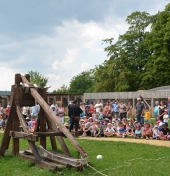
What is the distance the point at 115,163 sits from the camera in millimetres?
9242

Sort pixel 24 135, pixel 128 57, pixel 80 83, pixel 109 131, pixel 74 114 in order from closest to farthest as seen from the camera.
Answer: pixel 24 135
pixel 74 114
pixel 109 131
pixel 128 57
pixel 80 83

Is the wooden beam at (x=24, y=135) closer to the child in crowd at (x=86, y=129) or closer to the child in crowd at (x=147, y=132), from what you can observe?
the child in crowd at (x=147, y=132)

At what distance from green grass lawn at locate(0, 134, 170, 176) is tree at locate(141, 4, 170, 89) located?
29.7 meters

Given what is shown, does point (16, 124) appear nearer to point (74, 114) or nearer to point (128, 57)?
point (74, 114)

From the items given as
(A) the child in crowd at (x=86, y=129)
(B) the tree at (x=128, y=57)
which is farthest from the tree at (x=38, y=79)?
(A) the child in crowd at (x=86, y=129)

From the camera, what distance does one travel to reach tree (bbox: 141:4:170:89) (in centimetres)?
4062

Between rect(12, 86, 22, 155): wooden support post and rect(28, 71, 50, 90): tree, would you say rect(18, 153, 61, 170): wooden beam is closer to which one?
rect(12, 86, 22, 155): wooden support post

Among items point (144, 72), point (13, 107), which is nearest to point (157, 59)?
point (144, 72)

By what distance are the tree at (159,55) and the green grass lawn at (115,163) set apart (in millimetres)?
29716

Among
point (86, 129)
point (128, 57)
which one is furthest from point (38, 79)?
point (86, 129)

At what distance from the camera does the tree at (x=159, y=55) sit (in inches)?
1599

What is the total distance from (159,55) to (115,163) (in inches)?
1338

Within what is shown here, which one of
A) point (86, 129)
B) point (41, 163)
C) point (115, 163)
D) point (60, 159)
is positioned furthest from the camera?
point (86, 129)

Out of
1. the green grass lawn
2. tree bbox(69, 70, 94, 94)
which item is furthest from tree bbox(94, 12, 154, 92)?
tree bbox(69, 70, 94, 94)
